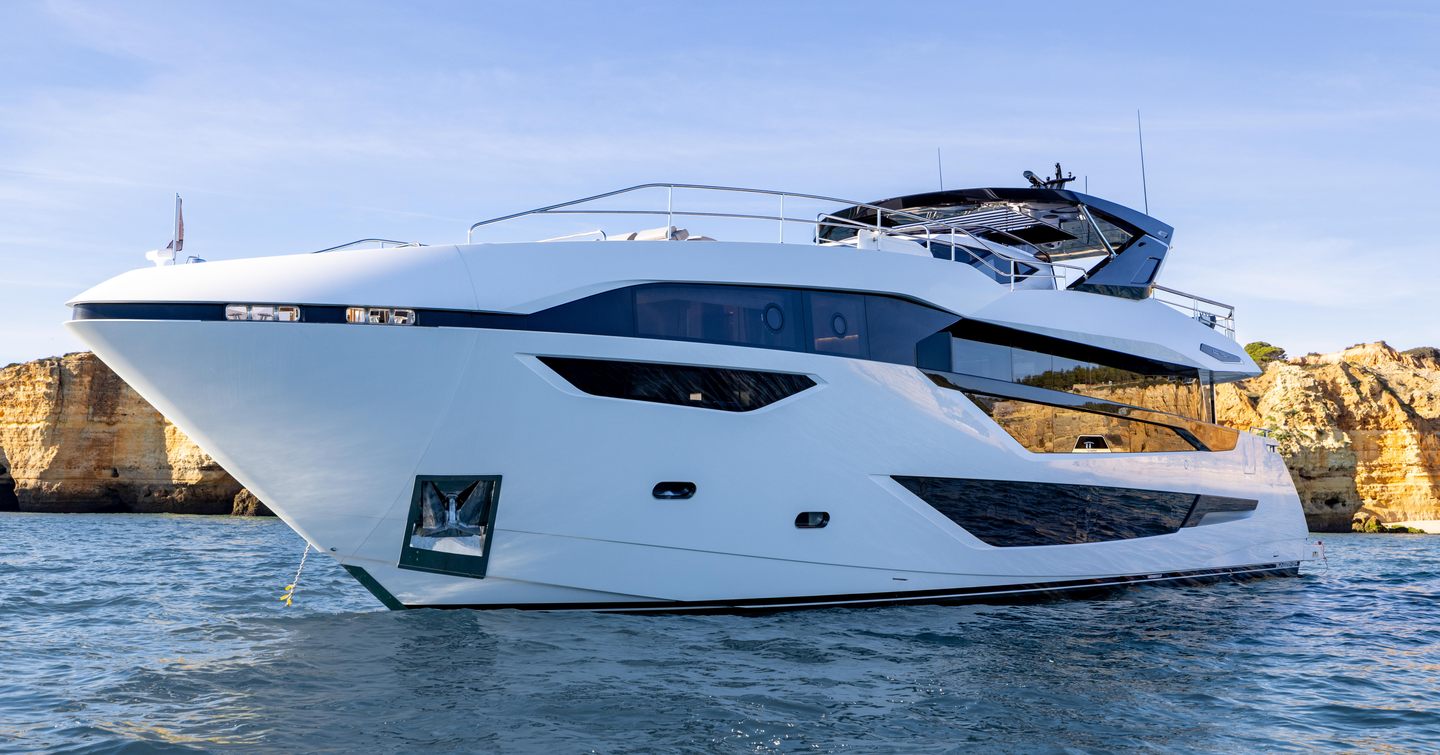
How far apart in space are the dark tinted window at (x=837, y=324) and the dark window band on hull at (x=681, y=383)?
1.31 ft

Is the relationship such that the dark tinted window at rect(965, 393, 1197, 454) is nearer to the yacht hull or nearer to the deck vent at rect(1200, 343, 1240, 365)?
the yacht hull

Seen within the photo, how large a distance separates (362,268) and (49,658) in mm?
3303

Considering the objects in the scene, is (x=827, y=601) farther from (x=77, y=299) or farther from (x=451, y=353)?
(x=77, y=299)

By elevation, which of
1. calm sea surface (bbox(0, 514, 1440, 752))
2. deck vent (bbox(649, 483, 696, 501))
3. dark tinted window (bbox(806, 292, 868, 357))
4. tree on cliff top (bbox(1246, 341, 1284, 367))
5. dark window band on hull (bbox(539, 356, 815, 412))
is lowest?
calm sea surface (bbox(0, 514, 1440, 752))

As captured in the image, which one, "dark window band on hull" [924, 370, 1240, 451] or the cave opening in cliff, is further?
the cave opening in cliff

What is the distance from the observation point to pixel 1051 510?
382 inches

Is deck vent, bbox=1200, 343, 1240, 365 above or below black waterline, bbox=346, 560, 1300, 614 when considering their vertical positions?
above

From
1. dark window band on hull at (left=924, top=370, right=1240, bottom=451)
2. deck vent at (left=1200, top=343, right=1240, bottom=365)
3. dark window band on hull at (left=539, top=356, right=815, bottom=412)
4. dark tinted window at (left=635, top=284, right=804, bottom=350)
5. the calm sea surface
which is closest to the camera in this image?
the calm sea surface

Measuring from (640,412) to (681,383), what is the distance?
0.41 m

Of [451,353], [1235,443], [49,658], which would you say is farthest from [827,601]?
[1235,443]

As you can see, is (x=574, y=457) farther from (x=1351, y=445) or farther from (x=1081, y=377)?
(x=1351, y=445)

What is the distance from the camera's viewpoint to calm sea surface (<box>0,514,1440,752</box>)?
523 centimetres

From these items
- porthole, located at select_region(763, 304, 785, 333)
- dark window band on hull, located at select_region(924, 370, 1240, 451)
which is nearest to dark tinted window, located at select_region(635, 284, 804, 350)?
porthole, located at select_region(763, 304, 785, 333)

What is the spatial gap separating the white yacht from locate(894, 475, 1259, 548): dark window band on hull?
3 cm
